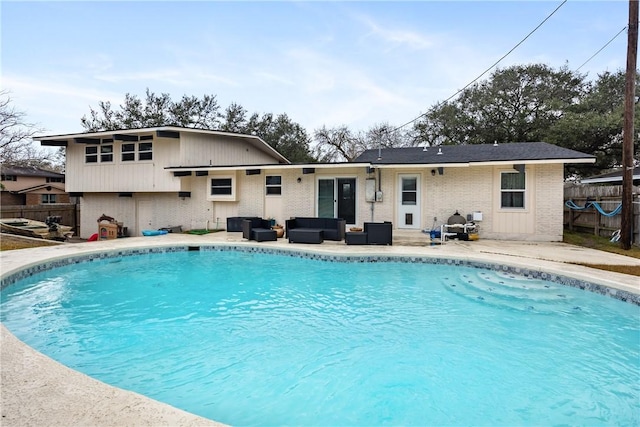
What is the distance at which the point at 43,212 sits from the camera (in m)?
17.6

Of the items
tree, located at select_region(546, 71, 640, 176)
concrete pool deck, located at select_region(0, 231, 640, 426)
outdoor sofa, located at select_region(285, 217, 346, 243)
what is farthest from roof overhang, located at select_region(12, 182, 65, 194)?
tree, located at select_region(546, 71, 640, 176)

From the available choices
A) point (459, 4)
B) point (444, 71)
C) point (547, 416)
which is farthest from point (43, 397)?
point (444, 71)

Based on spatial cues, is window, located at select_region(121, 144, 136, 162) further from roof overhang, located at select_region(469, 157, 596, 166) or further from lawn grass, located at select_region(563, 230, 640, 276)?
lawn grass, located at select_region(563, 230, 640, 276)

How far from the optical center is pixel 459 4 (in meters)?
13.4

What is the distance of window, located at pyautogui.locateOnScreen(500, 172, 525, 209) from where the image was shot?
11.3 m

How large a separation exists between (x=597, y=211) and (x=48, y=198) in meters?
31.5

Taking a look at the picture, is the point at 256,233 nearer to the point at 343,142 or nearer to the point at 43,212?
the point at 43,212

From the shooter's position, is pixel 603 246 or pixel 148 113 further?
pixel 148 113

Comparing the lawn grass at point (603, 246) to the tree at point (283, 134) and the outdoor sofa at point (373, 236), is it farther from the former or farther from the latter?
the tree at point (283, 134)

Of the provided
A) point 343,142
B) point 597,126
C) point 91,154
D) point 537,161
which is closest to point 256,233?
point 537,161

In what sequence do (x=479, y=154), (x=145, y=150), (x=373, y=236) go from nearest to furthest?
(x=373, y=236), (x=479, y=154), (x=145, y=150)

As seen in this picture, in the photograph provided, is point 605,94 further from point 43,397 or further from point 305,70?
point 43,397

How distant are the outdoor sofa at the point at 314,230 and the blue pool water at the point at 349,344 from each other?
298 centimetres

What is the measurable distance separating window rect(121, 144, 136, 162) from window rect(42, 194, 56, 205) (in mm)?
14557
